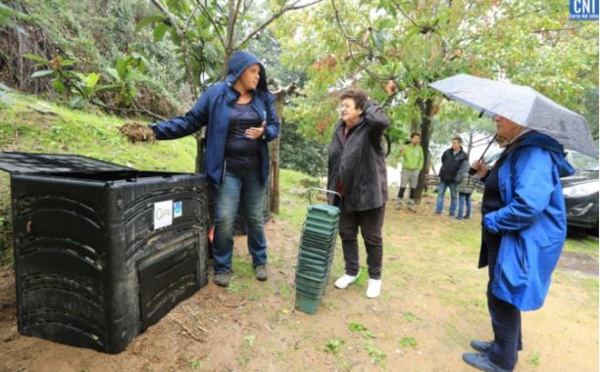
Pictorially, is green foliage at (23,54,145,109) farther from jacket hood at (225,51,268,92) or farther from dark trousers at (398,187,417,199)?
dark trousers at (398,187,417,199)

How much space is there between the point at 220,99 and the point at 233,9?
0.93m

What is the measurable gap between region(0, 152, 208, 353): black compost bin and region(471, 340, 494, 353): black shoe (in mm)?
2437

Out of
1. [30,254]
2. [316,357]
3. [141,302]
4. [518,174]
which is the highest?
[518,174]

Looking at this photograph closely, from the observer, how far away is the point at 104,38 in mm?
8852

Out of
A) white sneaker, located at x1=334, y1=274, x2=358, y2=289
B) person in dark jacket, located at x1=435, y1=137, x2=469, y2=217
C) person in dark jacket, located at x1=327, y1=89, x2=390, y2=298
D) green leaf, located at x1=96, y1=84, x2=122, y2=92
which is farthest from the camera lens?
person in dark jacket, located at x1=435, y1=137, x2=469, y2=217

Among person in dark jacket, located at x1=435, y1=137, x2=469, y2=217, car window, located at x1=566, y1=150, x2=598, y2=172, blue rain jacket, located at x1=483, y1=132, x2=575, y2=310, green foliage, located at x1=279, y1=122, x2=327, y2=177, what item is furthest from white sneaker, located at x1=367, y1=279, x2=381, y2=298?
green foliage, located at x1=279, y1=122, x2=327, y2=177

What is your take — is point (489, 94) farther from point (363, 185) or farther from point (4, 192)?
point (4, 192)

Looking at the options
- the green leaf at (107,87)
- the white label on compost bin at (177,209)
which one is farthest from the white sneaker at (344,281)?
the green leaf at (107,87)

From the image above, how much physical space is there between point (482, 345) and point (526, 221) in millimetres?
1215

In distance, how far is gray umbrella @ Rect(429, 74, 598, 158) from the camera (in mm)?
2053

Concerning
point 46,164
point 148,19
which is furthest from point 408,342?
point 148,19

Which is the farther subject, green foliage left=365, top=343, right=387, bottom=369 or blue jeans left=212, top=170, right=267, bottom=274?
blue jeans left=212, top=170, right=267, bottom=274

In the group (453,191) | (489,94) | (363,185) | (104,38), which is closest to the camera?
(489,94)

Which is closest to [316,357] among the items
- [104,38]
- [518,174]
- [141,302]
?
[141,302]
